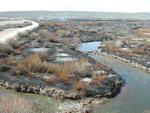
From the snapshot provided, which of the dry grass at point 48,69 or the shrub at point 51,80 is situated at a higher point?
the dry grass at point 48,69

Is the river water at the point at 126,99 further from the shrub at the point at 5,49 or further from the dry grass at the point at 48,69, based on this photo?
the shrub at the point at 5,49

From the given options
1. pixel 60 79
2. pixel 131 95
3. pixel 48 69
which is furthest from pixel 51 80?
pixel 131 95

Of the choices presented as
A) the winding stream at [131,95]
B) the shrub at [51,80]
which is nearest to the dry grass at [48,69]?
the shrub at [51,80]

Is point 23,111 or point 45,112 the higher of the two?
point 23,111

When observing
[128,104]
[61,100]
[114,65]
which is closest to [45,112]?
[61,100]

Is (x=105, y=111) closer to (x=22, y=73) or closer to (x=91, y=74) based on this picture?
(x=91, y=74)

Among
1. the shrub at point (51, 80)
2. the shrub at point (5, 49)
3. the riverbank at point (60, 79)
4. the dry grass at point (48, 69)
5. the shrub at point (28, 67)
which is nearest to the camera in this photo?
the riverbank at point (60, 79)

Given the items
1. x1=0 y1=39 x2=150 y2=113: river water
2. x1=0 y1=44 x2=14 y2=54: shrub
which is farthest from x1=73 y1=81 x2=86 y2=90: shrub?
x1=0 y1=44 x2=14 y2=54: shrub

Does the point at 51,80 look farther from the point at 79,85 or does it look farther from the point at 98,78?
the point at 98,78
